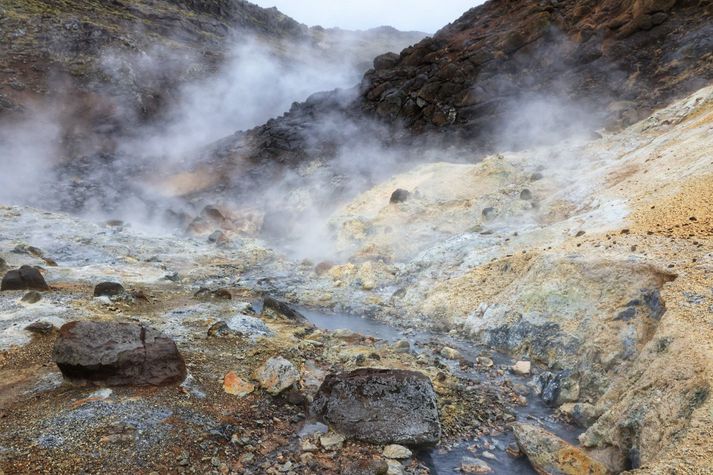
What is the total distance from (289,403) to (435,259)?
5.92m

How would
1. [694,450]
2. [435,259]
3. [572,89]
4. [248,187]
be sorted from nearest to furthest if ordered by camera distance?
[694,450], [435,259], [572,89], [248,187]

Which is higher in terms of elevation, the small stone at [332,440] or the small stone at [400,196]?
the small stone at [400,196]

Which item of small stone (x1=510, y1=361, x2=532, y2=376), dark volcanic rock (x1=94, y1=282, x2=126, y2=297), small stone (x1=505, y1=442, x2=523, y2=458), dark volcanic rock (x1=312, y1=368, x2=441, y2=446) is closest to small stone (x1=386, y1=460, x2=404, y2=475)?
dark volcanic rock (x1=312, y1=368, x2=441, y2=446)

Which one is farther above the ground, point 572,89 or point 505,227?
point 572,89

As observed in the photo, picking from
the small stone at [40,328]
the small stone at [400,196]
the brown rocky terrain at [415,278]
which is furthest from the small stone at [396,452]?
the small stone at [400,196]

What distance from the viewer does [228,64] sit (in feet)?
114

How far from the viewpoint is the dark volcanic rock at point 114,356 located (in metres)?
4.82

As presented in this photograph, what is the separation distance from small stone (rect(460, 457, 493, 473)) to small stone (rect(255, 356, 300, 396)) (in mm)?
1970

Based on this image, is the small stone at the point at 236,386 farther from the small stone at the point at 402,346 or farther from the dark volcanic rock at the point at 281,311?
the dark volcanic rock at the point at 281,311

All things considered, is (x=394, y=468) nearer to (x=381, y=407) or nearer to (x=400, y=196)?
(x=381, y=407)

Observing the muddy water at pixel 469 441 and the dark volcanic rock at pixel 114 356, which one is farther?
the dark volcanic rock at pixel 114 356

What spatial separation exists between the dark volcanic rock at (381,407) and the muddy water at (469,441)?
219 millimetres

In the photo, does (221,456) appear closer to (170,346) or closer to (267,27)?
(170,346)

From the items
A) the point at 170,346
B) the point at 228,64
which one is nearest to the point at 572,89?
the point at 170,346
